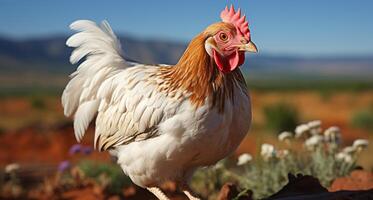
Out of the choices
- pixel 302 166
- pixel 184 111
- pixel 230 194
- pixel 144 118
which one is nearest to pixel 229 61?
pixel 184 111

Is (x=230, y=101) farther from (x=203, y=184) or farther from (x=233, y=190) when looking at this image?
(x=203, y=184)

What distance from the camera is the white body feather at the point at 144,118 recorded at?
4176mm

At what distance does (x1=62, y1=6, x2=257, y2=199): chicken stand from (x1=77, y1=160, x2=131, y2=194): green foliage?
352 cm

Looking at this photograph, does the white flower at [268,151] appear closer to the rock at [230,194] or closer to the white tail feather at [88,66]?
the rock at [230,194]

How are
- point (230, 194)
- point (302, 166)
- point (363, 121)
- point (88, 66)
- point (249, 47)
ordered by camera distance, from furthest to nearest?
point (363, 121), point (302, 166), point (230, 194), point (88, 66), point (249, 47)

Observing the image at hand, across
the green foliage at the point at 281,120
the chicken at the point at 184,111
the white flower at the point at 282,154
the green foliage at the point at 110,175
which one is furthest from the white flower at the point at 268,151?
the green foliage at the point at 281,120

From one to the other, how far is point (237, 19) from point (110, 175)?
486 centimetres

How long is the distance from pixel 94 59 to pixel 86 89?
28 cm

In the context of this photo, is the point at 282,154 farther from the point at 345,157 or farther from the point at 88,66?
the point at 88,66

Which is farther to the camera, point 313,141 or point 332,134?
point 332,134

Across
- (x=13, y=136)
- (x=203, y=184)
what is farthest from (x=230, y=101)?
(x=13, y=136)

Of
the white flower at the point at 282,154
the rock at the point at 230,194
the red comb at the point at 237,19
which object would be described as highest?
the red comb at the point at 237,19

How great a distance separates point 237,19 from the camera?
4320 mm

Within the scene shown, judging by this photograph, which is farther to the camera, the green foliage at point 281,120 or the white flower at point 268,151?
the green foliage at point 281,120
